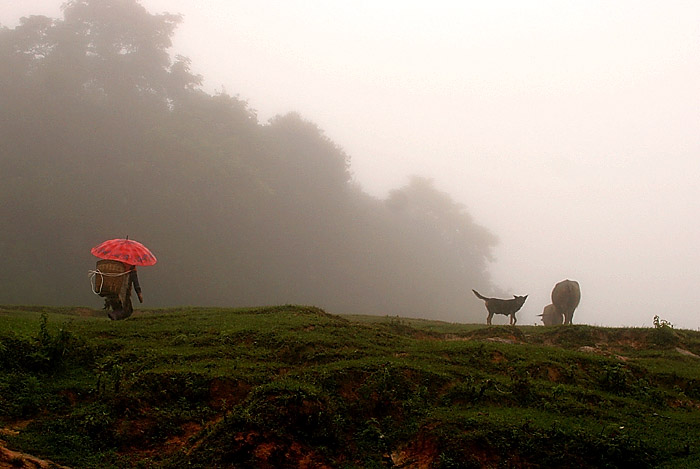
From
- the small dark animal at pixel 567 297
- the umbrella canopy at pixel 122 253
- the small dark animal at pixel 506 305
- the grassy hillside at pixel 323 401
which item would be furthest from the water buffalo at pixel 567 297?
the umbrella canopy at pixel 122 253

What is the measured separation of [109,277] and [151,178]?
25.3 metres

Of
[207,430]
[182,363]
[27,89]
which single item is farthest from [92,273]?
[27,89]

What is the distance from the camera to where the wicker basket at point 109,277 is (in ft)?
50.5

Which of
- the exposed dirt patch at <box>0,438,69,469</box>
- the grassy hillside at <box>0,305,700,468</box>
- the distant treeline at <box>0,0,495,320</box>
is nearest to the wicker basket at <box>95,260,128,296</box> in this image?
the grassy hillside at <box>0,305,700,468</box>

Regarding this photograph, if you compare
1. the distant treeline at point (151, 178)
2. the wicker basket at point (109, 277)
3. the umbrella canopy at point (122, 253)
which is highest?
the distant treeline at point (151, 178)

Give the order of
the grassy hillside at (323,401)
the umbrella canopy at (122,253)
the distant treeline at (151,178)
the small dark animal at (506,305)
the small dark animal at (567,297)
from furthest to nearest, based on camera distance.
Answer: the distant treeline at (151,178) → the small dark animal at (567,297) → the small dark animal at (506,305) → the umbrella canopy at (122,253) → the grassy hillside at (323,401)

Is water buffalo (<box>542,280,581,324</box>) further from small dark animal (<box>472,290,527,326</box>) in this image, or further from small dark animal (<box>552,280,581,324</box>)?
small dark animal (<box>472,290,527,326</box>)

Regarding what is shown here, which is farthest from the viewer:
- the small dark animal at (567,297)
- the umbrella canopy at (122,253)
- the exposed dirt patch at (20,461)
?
the small dark animal at (567,297)

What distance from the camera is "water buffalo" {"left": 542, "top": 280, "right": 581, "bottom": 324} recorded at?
27609 mm

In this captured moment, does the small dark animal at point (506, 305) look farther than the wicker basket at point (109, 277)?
Yes

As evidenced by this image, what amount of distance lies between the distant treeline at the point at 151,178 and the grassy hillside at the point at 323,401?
78.5 feet

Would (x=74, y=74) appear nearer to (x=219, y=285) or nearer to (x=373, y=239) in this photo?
(x=219, y=285)

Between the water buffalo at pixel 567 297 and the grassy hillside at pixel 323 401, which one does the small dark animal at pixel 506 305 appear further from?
the grassy hillside at pixel 323 401

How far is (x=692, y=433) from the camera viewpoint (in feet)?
29.3
